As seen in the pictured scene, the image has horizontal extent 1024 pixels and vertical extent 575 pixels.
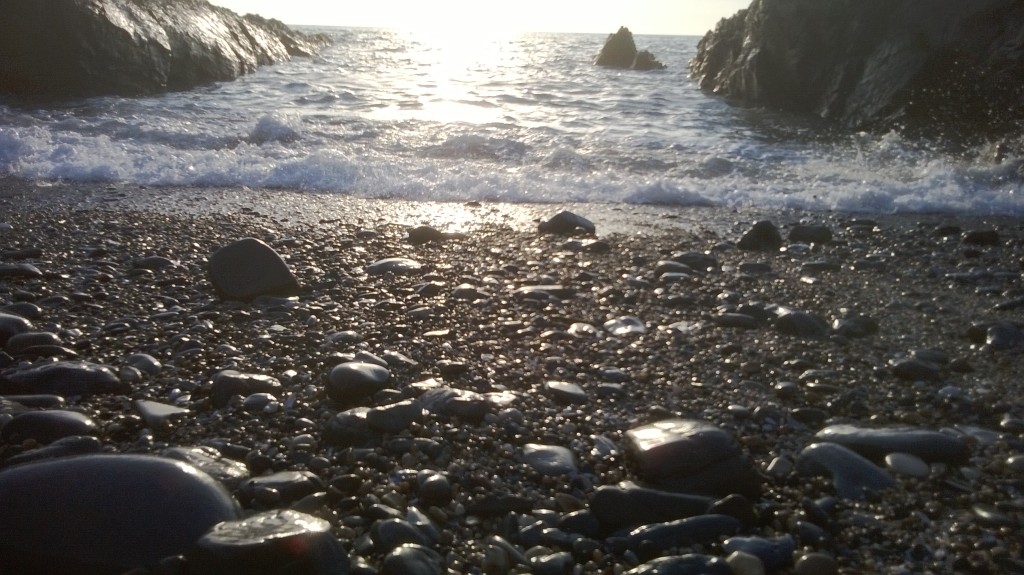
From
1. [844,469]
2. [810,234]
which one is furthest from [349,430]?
[810,234]

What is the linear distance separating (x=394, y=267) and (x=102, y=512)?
249cm

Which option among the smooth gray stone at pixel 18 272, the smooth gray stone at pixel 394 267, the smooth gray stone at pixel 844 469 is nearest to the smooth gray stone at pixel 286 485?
the smooth gray stone at pixel 844 469

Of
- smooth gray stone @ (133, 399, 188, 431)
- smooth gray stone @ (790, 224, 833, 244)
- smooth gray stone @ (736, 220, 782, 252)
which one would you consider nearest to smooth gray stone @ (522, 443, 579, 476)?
smooth gray stone @ (133, 399, 188, 431)

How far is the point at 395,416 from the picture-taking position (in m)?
2.25

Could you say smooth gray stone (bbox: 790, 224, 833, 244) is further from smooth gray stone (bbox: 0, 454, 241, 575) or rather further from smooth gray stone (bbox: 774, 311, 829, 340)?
smooth gray stone (bbox: 0, 454, 241, 575)

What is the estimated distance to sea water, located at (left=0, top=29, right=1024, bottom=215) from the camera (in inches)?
247

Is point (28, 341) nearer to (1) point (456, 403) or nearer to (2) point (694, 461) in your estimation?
(1) point (456, 403)

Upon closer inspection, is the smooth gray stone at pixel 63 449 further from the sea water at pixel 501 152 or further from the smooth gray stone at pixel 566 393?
the sea water at pixel 501 152

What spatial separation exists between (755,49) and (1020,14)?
5263mm

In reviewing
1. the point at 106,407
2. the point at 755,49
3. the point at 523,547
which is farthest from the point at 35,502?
the point at 755,49

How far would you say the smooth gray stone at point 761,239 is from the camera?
4.54m

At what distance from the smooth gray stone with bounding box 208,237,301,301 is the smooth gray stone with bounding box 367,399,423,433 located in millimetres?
1404

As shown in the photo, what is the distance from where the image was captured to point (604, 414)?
2.38m

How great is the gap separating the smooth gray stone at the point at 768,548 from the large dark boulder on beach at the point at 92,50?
13.7 metres
